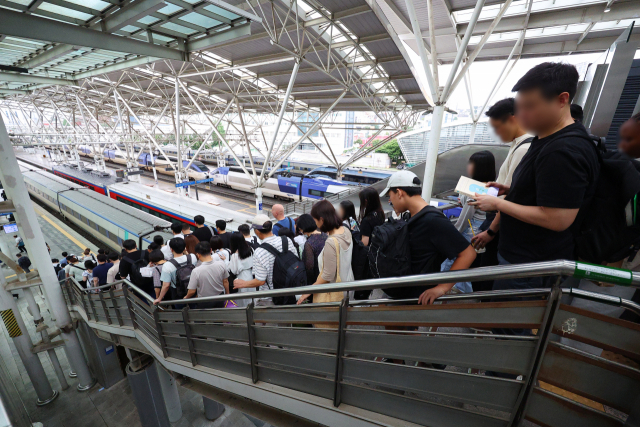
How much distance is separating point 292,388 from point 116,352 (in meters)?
6.48

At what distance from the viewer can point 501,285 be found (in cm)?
168

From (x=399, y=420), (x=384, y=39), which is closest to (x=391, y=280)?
(x=399, y=420)

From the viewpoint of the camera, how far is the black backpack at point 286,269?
2715 mm

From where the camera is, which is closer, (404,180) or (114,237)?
(404,180)

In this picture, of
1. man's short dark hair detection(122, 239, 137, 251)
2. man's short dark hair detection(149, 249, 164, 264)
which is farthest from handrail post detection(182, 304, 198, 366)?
man's short dark hair detection(122, 239, 137, 251)

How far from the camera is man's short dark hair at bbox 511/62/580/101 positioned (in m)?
1.23

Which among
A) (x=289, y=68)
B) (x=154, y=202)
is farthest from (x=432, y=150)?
(x=154, y=202)

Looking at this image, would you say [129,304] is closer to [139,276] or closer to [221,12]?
[139,276]

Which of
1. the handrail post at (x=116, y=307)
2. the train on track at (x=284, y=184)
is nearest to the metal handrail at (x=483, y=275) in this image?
the handrail post at (x=116, y=307)

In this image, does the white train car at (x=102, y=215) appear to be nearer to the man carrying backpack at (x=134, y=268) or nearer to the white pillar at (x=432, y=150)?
the man carrying backpack at (x=134, y=268)

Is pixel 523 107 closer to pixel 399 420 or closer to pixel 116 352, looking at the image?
pixel 399 420

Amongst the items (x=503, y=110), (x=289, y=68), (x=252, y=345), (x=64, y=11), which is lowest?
(x=252, y=345)

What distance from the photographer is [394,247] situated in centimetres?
176

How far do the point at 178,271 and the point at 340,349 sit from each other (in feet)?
8.55
